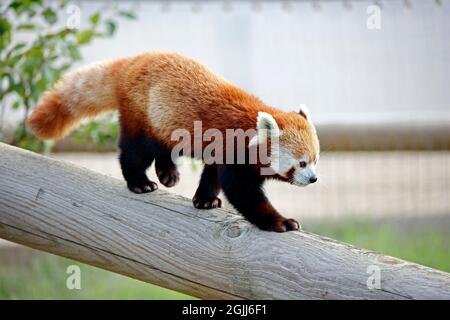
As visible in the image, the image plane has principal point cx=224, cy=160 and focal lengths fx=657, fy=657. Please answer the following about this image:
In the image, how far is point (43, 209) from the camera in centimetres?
201

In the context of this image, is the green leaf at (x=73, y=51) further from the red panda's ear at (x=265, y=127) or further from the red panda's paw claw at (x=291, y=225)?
the red panda's paw claw at (x=291, y=225)

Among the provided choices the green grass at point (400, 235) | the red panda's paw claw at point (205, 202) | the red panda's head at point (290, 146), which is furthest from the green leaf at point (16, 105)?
the green grass at point (400, 235)

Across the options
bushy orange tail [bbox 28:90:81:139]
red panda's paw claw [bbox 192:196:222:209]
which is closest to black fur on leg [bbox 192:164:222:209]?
red panda's paw claw [bbox 192:196:222:209]

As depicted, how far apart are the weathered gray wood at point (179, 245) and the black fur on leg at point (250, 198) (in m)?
0.04

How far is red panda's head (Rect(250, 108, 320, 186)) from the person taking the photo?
2.00m

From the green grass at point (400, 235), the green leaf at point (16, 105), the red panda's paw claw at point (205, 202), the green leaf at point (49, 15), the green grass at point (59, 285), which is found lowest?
the green grass at point (59, 285)

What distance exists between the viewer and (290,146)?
2.04m

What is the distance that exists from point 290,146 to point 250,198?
8.0 inches

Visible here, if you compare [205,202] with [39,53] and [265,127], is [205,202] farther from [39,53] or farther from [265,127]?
[39,53]

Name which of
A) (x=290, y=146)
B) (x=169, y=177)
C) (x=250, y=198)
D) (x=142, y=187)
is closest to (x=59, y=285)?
(x=169, y=177)

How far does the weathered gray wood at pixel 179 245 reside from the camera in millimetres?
1803
